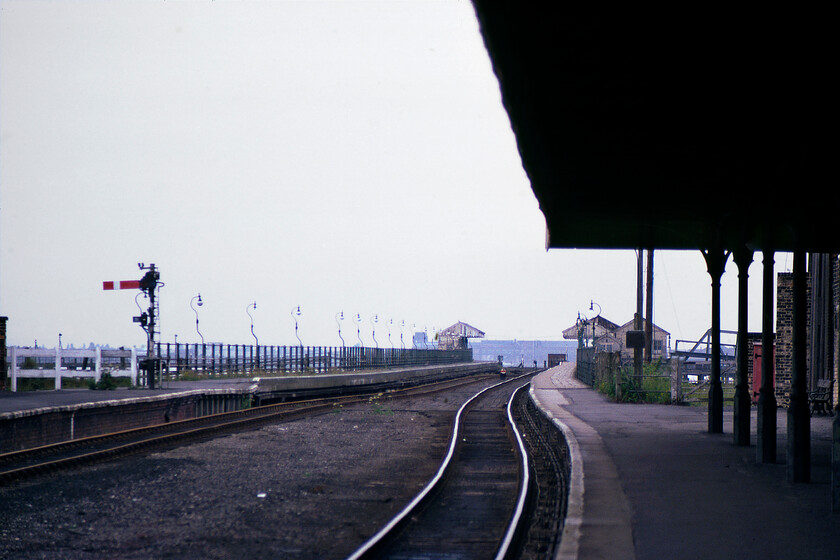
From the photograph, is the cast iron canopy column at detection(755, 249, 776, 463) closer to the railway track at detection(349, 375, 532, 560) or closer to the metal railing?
the railway track at detection(349, 375, 532, 560)

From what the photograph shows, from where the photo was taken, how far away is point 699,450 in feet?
44.2

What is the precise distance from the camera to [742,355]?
47.6 ft

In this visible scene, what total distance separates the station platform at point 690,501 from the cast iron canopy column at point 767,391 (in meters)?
0.25

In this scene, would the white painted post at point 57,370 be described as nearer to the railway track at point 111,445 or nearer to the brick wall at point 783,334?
the railway track at point 111,445

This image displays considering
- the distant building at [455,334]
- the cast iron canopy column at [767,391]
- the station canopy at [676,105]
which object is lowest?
the distant building at [455,334]

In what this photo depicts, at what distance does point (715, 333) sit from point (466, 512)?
831 centimetres

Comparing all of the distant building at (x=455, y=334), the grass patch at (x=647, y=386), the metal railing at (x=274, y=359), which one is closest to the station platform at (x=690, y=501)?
the grass patch at (x=647, y=386)

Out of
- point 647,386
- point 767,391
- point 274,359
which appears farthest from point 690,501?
point 274,359

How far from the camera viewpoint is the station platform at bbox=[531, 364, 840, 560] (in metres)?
6.95

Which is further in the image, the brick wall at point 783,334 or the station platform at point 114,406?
the brick wall at point 783,334

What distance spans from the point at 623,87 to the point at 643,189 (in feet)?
18.5

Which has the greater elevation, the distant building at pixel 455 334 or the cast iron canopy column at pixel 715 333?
the cast iron canopy column at pixel 715 333

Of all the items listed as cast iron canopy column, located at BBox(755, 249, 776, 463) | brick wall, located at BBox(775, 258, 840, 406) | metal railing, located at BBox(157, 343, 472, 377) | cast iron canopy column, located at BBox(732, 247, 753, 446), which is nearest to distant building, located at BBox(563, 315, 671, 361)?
metal railing, located at BBox(157, 343, 472, 377)

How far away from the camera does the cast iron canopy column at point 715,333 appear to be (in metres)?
15.8
